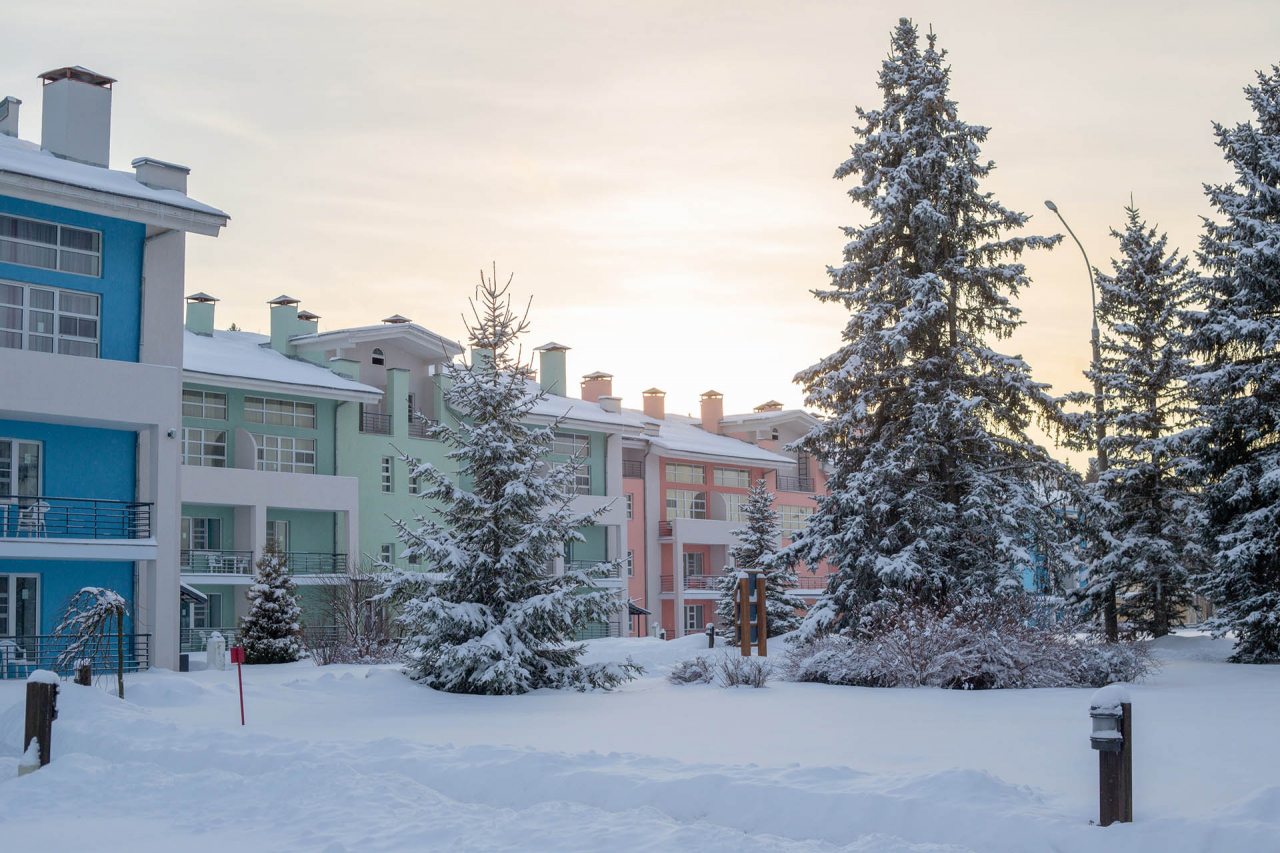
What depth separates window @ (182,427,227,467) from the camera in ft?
135

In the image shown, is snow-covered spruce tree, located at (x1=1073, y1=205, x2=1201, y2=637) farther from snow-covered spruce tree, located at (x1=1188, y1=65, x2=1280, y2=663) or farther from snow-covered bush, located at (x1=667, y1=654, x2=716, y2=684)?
snow-covered bush, located at (x1=667, y1=654, x2=716, y2=684)

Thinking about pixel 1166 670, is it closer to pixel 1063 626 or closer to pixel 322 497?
pixel 1063 626

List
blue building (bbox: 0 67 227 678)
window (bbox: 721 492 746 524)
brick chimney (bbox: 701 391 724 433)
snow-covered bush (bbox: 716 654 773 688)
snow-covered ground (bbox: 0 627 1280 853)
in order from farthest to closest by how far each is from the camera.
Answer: brick chimney (bbox: 701 391 724 433) → window (bbox: 721 492 746 524) → blue building (bbox: 0 67 227 678) → snow-covered bush (bbox: 716 654 773 688) → snow-covered ground (bbox: 0 627 1280 853)

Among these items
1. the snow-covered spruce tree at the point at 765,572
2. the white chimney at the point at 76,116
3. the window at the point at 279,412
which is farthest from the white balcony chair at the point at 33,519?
the snow-covered spruce tree at the point at 765,572

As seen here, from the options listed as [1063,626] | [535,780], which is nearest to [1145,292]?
[1063,626]

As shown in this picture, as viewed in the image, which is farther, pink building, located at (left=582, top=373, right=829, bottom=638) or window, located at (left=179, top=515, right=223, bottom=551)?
pink building, located at (left=582, top=373, right=829, bottom=638)

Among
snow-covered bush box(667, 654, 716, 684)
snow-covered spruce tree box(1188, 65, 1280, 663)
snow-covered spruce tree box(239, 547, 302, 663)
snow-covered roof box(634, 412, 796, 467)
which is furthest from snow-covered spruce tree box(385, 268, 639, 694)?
snow-covered roof box(634, 412, 796, 467)

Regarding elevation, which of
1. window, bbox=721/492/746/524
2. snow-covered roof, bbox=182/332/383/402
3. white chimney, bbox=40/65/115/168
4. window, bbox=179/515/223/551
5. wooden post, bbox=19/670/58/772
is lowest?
wooden post, bbox=19/670/58/772

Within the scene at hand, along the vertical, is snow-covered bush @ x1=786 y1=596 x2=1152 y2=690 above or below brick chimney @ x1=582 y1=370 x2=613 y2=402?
below

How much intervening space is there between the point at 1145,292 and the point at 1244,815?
95.1ft

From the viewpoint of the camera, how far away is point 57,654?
82.7ft

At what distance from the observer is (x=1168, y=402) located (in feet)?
112

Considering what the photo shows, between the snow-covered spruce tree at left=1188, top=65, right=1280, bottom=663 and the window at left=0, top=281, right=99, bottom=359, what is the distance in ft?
74.6

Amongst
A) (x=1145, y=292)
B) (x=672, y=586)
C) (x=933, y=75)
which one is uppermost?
(x=933, y=75)
